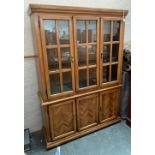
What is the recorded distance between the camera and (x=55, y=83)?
185 centimetres

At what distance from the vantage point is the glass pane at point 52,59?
5.65 feet

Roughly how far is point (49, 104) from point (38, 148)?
0.68 m

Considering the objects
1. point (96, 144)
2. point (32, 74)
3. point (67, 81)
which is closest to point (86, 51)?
point (67, 81)

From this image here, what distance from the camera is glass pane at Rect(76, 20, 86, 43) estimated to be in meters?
1.80

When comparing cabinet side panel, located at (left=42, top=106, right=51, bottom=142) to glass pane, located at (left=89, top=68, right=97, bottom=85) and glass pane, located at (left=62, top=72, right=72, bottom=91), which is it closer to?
glass pane, located at (left=62, top=72, right=72, bottom=91)

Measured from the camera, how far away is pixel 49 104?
182 cm

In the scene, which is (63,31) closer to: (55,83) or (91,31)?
(91,31)

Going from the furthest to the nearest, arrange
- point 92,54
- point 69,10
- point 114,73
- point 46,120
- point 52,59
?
1. point 114,73
2. point 92,54
3. point 46,120
4. point 52,59
5. point 69,10

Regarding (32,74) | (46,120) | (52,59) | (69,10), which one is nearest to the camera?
(69,10)

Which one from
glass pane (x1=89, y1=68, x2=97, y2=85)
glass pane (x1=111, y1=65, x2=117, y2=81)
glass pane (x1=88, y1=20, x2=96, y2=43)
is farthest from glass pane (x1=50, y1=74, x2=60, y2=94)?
glass pane (x1=111, y1=65, x2=117, y2=81)

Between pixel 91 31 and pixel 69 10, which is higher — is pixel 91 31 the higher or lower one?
the lower one

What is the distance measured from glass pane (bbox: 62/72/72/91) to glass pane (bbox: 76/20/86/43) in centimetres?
43

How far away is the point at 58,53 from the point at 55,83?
14.5 inches
